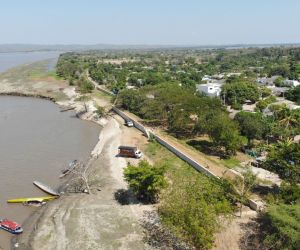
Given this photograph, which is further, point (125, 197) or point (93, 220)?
point (125, 197)

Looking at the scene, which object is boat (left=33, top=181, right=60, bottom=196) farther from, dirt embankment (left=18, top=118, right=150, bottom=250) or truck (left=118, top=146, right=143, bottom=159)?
truck (left=118, top=146, right=143, bottom=159)

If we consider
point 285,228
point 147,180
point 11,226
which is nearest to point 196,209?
point 285,228

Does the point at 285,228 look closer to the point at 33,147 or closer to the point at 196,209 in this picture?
the point at 196,209

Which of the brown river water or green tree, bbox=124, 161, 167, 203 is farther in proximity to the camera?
the brown river water

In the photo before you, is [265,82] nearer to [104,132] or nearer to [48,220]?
[104,132]

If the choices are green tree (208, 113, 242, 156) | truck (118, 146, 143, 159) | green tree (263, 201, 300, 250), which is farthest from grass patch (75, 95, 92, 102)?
green tree (263, 201, 300, 250)

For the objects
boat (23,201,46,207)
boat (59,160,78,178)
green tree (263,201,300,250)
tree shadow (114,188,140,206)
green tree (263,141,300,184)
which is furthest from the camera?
boat (59,160,78,178)

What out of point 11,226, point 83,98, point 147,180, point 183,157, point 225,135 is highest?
point 225,135

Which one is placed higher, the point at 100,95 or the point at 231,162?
the point at 231,162
